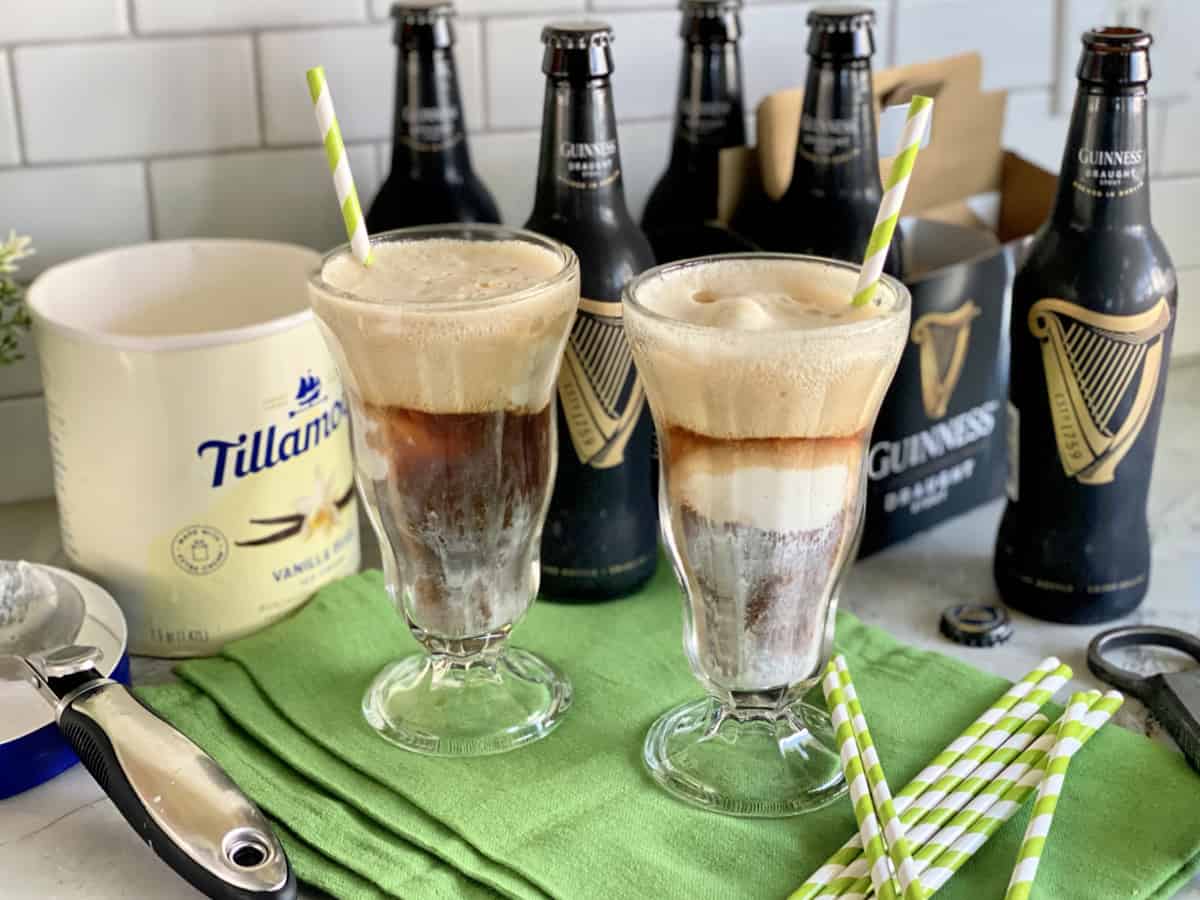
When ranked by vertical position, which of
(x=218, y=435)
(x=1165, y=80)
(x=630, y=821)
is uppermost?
(x=1165, y=80)

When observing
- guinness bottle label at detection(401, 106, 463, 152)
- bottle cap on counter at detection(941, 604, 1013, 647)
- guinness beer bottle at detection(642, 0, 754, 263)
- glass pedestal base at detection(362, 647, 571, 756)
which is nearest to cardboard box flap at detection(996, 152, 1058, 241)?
guinness beer bottle at detection(642, 0, 754, 263)

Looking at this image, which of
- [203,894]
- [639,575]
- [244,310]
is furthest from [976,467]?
[203,894]

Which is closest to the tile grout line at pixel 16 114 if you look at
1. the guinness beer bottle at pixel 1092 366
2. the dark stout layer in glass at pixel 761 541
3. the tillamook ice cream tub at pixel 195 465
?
the tillamook ice cream tub at pixel 195 465

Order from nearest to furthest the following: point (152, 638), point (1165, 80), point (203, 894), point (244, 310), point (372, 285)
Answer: point (203, 894), point (372, 285), point (152, 638), point (244, 310), point (1165, 80)

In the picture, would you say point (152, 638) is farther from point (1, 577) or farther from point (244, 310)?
point (244, 310)

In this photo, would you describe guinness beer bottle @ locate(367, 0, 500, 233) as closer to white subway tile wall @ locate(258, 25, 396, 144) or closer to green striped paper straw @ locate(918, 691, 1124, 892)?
white subway tile wall @ locate(258, 25, 396, 144)

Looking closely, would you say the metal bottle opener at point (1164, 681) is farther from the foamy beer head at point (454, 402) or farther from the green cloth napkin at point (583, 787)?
the foamy beer head at point (454, 402)

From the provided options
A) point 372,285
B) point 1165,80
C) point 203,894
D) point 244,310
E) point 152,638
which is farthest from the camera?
point 1165,80
